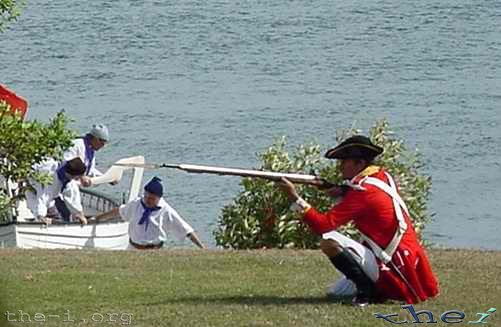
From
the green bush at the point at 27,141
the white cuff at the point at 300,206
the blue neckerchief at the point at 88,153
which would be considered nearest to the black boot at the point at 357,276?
the white cuff at the point at 300,206

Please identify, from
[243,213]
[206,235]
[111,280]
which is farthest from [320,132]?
[111,280]

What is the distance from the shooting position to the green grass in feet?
28.1

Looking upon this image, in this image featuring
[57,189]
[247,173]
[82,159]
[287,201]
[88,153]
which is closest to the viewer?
[247,173]

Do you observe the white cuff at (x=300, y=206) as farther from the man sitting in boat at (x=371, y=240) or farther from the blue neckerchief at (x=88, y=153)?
the blue neckerchief at (x=88, y=153)

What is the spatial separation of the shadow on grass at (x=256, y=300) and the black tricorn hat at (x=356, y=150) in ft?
2.84

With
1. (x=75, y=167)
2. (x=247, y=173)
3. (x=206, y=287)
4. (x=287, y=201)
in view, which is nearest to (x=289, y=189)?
(x=247, y=173)

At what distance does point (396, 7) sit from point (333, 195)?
30.6 meters

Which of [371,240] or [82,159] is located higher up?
[371,240]

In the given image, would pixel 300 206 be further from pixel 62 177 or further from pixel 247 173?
pixel 62 177

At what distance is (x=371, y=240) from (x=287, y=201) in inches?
160

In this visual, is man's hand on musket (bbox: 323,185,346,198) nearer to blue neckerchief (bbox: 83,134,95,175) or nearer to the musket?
the musket

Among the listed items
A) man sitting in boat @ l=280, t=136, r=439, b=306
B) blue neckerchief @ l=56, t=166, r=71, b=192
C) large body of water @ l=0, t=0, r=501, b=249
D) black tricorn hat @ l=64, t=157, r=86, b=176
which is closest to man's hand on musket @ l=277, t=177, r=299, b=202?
man sitting in boat @ l=280, t=136, r=439, b=306

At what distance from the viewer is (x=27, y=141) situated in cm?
741

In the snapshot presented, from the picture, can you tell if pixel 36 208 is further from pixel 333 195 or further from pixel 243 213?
pixel 333 195
